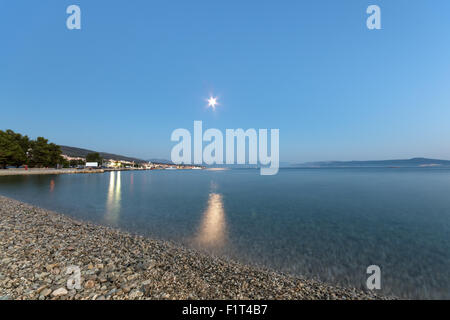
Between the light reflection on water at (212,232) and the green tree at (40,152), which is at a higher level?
the green tree at (40,152)

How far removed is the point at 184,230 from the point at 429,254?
55.2 ft

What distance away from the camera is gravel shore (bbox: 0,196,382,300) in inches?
227

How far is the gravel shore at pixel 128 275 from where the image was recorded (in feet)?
18.9

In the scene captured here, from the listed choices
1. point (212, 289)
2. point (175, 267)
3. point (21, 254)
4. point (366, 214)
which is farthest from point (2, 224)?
point (366, 214)

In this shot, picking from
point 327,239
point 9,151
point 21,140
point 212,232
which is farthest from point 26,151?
point 327,239

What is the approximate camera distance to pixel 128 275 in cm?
662

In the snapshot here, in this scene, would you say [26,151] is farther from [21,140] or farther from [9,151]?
[9,151]

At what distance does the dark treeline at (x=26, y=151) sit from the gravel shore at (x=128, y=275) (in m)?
108

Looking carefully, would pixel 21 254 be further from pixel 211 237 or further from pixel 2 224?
pixel 211 237

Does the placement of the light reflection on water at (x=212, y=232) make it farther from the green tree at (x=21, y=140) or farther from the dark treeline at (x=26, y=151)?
the green tree at (x=21, y=140)

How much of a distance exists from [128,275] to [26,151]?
136 metres

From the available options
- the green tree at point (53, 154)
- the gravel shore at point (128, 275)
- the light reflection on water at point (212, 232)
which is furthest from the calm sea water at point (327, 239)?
the green tree at point (53, 154)

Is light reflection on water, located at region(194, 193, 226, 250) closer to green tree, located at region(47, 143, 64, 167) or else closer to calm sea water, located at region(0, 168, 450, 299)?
calm sea water, located at region(0, 168, 450, 299)
